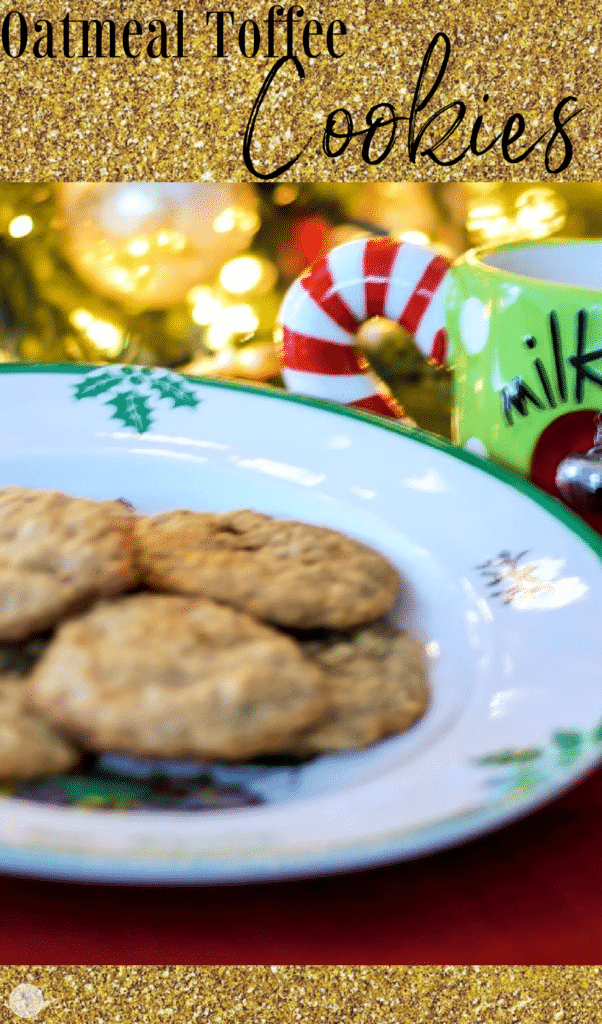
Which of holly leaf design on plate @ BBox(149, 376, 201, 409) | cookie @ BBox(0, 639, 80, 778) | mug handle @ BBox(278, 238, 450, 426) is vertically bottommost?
cookie @ BBox(0, 639, 80, 778)

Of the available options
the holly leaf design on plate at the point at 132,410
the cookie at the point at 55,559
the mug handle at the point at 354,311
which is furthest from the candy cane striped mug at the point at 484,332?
the cookie at the point at 55,559

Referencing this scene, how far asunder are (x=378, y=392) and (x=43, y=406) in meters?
0.23

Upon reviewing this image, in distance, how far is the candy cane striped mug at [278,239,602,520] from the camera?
52 cm

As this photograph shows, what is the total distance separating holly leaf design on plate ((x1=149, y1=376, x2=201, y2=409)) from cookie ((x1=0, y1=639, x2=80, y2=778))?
29 cm

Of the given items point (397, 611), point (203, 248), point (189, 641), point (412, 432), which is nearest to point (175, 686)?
point (189, 641)

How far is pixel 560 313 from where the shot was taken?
1.68 feet

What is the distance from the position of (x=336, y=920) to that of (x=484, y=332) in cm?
35

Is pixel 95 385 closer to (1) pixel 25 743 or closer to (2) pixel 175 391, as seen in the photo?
(2) pixel 175 391

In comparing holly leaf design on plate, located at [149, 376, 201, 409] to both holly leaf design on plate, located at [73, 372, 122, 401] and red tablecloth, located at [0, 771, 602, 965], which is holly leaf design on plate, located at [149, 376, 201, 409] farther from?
red tablecloth, located at [0, 771, 602, 965]

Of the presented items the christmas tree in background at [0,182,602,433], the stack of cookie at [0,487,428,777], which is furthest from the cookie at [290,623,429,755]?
the christmas tree in background at [0,182,602,433]

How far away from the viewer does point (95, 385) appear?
62 cm

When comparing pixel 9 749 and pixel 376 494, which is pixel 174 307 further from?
pixel 9 749

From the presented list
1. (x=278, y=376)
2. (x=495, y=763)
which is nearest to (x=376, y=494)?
(x=495, y=763)

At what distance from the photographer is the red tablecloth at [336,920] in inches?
12.0
